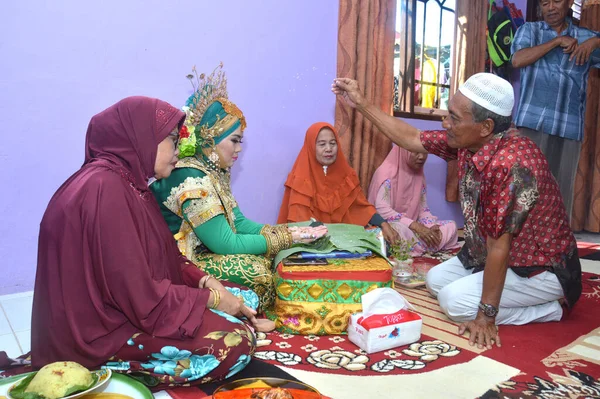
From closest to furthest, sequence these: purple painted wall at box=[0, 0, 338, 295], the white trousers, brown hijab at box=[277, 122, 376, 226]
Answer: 1. the white trousers
2. purple painted wall at box=[0, 0, 338, 295]
3. brown hijab at box=[277, 122, 376, 226]

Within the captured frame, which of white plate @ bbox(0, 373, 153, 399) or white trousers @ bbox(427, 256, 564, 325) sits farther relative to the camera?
white trousers @ bbox(427, 256, 564, 325)

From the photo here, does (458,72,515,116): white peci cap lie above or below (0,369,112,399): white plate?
above

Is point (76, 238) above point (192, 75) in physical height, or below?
below

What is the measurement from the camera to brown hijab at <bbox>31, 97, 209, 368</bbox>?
1.44m

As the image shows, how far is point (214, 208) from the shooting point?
7.11 ft

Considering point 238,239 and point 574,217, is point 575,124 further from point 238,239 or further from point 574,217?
point 238,239

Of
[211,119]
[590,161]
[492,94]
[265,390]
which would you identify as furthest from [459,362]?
[590,161]

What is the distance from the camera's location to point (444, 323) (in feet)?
7.92

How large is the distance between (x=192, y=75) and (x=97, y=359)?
2.00 meters

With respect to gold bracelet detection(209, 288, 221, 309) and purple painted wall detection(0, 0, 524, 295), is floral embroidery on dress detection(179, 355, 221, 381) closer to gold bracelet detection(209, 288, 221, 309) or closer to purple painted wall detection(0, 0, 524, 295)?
gold bracelet detection(209, 288, 221, 309)

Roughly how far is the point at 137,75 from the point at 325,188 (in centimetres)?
151

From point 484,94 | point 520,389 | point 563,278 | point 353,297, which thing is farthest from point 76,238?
point 563,278

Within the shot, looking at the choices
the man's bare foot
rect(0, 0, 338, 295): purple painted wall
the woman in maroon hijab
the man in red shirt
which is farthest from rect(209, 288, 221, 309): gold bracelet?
rect(0, 0, 338, 295): purple painted wall

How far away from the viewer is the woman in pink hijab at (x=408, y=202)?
383 cm
